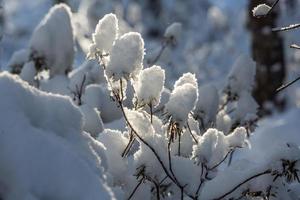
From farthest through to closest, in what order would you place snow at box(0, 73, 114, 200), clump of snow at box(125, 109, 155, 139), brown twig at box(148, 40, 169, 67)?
brown twig at box(148, 40, 169, 67) < clump of snow at box(125, 109, 155, 139) < snow at box(0, 73, 114, 200)

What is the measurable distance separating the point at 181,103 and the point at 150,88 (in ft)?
0.36

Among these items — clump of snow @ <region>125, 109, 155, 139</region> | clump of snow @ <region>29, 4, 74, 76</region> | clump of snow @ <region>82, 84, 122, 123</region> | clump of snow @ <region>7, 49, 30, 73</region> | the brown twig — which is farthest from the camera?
the brown twig

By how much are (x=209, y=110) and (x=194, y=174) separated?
1181mm

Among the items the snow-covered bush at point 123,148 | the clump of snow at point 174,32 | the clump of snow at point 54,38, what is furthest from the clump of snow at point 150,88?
the clump of snow at point 174,32

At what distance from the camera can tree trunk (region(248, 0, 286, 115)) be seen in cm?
760

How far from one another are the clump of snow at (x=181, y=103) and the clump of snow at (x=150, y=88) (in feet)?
0.17

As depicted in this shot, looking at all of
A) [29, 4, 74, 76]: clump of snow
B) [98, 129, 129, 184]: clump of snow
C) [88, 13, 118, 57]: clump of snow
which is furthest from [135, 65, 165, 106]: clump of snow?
[29, 4, 74, 76]: clump of snow

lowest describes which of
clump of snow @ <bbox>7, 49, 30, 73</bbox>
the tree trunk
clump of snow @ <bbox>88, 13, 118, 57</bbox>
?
clump of snow @ <bbox>88, 13, 118, 57</bbox>

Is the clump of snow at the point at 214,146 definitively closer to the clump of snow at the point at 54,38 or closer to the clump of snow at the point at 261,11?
the clump of snow at the point at 261,11

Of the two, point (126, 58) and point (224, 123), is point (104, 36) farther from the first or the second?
point (224, 123)

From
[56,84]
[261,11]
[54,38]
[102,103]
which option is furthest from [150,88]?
[56,84]

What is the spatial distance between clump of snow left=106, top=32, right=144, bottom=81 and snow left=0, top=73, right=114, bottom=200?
0.25 meters

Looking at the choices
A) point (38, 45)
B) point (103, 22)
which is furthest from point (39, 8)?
point (103, 22)

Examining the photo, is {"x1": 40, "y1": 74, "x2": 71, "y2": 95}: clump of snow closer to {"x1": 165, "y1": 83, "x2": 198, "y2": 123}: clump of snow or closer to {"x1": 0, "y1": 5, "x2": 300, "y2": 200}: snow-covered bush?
{"x1": 0, "y1": 5, "x2": 300, "y2": 200}: snow-covered bush
